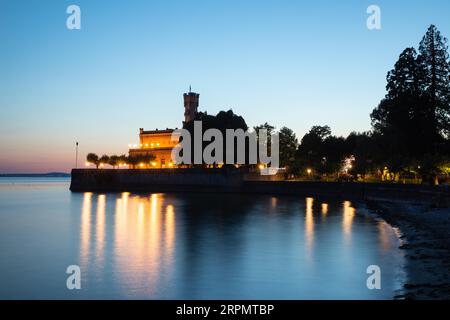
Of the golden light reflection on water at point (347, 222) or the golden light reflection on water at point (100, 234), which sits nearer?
Answer: the golden light reflection on water at point (100, 234)

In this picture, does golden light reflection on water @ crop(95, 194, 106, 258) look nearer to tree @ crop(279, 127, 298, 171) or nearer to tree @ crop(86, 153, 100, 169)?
tree @ crop(279, 127, 298, 171)

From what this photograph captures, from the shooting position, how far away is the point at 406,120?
2660 inches

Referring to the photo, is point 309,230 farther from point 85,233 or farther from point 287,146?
point 287,146

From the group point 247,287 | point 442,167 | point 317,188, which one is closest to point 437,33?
point 442,167

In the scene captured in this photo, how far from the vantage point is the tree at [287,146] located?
12600cm

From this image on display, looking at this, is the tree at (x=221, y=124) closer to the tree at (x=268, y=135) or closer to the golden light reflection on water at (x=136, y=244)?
the tree at (x=268, y=135)

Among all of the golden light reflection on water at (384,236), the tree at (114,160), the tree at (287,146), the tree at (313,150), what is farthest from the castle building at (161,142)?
the golden light reflection on water at (384,236)

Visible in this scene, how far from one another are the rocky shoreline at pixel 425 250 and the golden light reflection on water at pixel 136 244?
34.6ft

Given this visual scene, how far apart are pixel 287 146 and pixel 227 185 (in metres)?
32.8

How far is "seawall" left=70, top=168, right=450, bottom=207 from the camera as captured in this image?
191 feet

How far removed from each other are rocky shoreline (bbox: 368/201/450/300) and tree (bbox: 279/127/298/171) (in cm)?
7768

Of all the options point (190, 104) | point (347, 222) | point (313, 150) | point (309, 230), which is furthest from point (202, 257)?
point (190, 104)

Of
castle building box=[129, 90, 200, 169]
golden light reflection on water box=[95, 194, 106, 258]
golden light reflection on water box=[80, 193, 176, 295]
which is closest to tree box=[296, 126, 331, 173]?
castle building box=[129, 90, 200, 169]

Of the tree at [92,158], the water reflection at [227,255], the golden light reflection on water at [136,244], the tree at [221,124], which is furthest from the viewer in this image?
the tree at [92,158]
